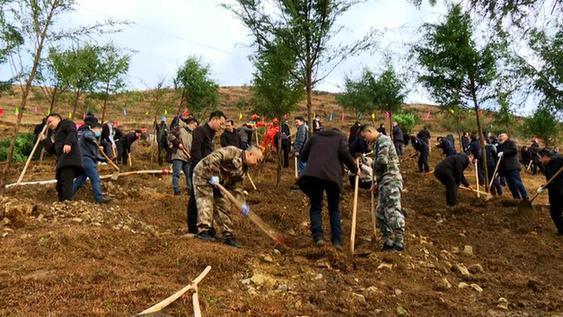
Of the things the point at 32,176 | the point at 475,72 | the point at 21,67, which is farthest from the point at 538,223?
the point at 32,176

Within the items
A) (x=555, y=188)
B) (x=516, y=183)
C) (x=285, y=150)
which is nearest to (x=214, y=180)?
(x=555, y=188)

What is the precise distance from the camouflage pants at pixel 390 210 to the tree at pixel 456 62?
21.9 ft

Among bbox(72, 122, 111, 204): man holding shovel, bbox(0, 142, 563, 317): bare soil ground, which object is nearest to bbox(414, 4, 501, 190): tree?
bbox(0, 142, 563, 317): bare soil ground

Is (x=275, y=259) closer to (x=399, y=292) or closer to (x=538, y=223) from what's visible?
(x=399, y=292)

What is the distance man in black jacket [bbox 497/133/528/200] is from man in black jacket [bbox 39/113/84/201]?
9.24 meters

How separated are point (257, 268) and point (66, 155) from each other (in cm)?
434

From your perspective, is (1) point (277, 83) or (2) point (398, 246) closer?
(2) point (398, 246)

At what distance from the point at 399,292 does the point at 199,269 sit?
7.00ft

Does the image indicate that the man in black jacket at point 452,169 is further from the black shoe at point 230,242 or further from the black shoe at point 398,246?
the black shoe at point 230,242

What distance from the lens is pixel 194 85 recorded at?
2334 centimetres

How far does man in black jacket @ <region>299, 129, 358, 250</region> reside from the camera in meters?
6.46

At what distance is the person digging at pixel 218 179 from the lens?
6152 mm

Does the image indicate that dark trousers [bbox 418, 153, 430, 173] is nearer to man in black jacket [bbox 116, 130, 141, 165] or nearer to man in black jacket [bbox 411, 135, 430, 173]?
man in black jacket [bbox 411, 135, 430, 173]

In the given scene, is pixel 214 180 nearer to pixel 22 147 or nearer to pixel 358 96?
pixel 22 147
